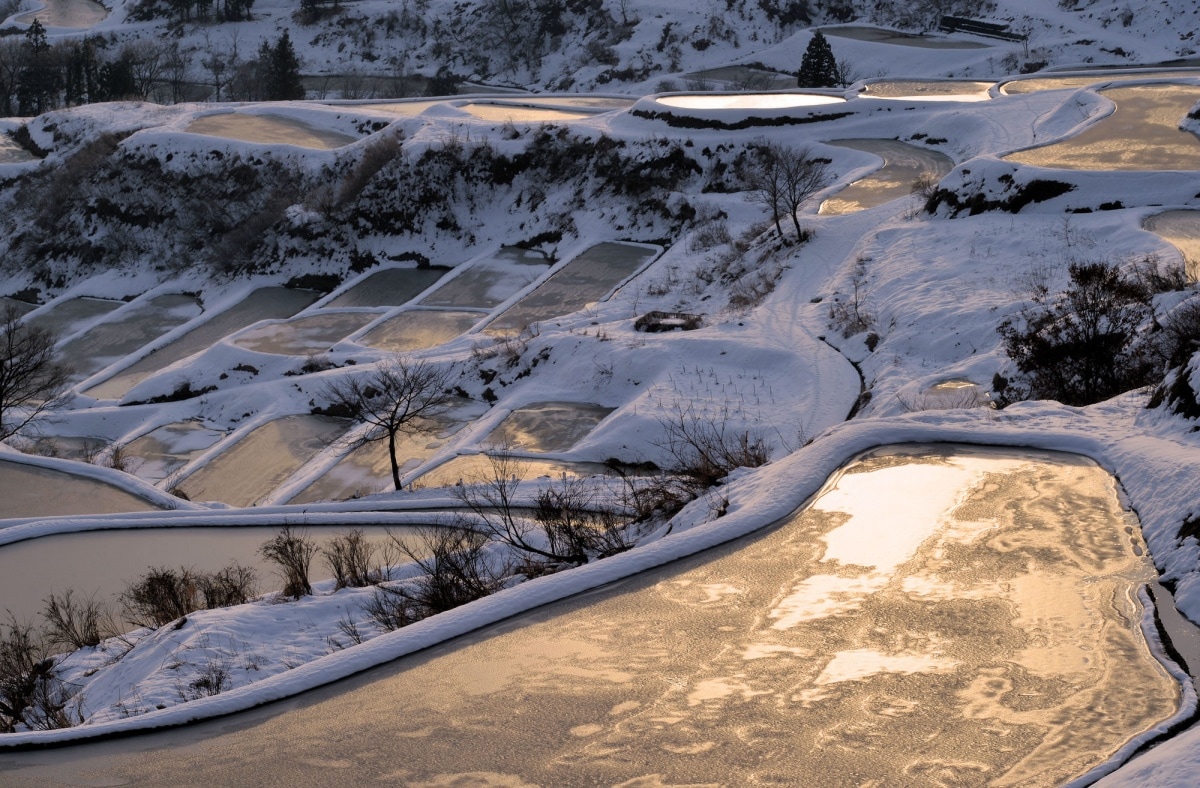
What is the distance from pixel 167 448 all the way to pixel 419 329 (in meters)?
9.10

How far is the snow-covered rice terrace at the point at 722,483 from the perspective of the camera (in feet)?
23.5

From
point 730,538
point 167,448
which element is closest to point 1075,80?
point 167,448

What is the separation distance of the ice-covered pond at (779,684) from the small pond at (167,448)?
21611 mm

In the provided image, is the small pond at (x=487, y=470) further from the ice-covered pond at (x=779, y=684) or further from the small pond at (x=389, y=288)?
the small pond at (x=389, y=288)

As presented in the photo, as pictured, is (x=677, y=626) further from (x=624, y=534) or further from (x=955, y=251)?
(x=955, y=251)

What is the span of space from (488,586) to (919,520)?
4545 millimetres

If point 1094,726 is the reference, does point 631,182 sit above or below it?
above

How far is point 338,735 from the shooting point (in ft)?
24.3

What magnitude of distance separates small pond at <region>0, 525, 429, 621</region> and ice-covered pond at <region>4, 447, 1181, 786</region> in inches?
281

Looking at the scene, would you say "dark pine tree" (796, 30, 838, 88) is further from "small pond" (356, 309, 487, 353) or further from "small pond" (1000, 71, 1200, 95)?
"small pond" (356, 309, 487, 353)

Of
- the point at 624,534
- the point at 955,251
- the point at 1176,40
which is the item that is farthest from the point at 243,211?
the point at 1176,40

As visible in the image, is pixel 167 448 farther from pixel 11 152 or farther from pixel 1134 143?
pixel 11 152

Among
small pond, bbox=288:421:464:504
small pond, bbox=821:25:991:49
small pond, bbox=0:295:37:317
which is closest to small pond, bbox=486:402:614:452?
small pond, bbox=288:421:464:504

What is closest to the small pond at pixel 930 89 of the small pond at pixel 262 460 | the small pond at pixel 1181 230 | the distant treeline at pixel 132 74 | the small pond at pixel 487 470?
the small pond at pixel 1181 230
